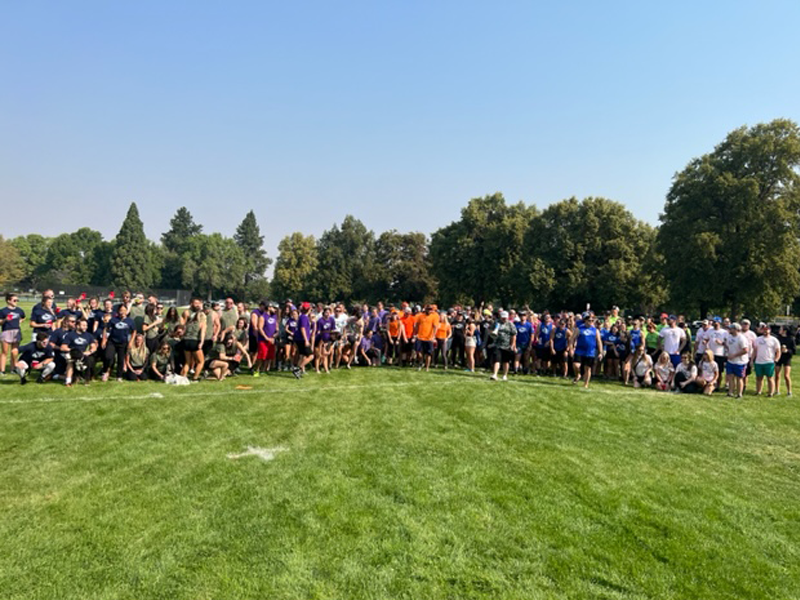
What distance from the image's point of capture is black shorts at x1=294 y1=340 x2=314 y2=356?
12.9 m

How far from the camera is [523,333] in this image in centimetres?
1435

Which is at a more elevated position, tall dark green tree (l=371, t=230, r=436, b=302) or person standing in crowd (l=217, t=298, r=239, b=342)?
tall dark green tree (l=371, t=230, r=436, b=302)

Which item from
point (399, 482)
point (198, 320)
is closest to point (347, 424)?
point (399, 482)

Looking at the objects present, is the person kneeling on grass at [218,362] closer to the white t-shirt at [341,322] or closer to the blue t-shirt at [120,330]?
the blue t-shirt at [120,330]

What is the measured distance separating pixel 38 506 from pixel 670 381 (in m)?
13.5

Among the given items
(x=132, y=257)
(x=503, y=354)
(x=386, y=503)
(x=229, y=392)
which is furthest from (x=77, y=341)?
(x=132, y=257)

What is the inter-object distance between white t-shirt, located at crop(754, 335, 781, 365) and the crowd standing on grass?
0.10 ft

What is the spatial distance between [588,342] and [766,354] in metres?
4.52

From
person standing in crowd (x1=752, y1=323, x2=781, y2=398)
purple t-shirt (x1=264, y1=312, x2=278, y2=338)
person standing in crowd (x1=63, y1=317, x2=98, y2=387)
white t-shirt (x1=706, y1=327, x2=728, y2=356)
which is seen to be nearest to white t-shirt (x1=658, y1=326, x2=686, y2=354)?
white t-shirt (x1=706, y1=327, x2=728, y2=356)

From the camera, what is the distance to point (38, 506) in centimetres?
481

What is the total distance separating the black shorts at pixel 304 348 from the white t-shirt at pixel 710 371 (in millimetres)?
10098

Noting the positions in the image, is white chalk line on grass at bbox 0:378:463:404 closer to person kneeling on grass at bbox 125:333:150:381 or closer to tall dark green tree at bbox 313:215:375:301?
person kneeling on grass at bbox 125:333:150:381

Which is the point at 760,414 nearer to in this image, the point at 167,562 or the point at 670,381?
the point at 670,381

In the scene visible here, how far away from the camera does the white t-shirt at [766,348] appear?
1228cm
